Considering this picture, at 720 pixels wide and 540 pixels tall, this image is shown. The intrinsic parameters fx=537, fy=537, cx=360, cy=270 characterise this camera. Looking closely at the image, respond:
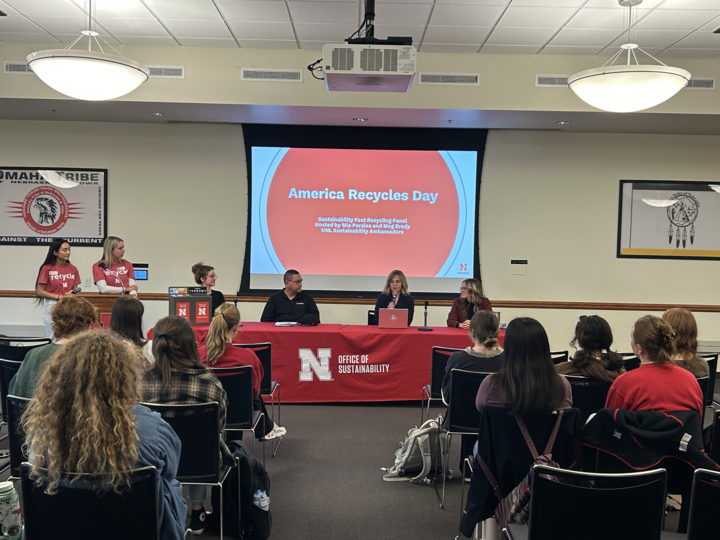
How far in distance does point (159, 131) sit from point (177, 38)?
1538 mm

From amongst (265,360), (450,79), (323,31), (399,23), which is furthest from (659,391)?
(323,31)

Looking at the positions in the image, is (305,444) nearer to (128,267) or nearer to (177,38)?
(128,267)

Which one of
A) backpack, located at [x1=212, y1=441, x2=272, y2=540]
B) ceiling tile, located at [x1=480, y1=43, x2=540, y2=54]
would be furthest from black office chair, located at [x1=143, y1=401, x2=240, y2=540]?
ceiling tile, located at [x1=480, y1=43, x2=540, y2=54]

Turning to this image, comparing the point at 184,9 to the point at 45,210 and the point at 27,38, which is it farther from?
the point at 45,210

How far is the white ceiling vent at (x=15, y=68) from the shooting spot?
511 centimetres

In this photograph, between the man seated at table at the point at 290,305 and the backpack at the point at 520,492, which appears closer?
the backpack at the point at 520,492

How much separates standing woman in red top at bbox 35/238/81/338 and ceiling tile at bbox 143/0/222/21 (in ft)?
7.90

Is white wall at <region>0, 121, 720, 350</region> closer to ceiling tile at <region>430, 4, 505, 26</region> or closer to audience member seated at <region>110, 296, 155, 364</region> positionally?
ceiling tile at <region>430, 4, 505, 26</region>

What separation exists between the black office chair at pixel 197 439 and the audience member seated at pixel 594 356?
68.2 inches

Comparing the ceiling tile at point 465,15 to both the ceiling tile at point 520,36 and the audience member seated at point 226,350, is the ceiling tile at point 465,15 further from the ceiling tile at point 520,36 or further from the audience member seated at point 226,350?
the audience member seated at point 226,350

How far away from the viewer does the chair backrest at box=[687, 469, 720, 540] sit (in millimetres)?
1574

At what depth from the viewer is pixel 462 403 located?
2.92m

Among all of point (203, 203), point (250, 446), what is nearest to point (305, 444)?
point (250, 446)

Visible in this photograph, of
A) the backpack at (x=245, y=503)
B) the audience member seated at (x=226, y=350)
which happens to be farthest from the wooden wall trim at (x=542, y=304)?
the backpack at (x=245, y=503)
